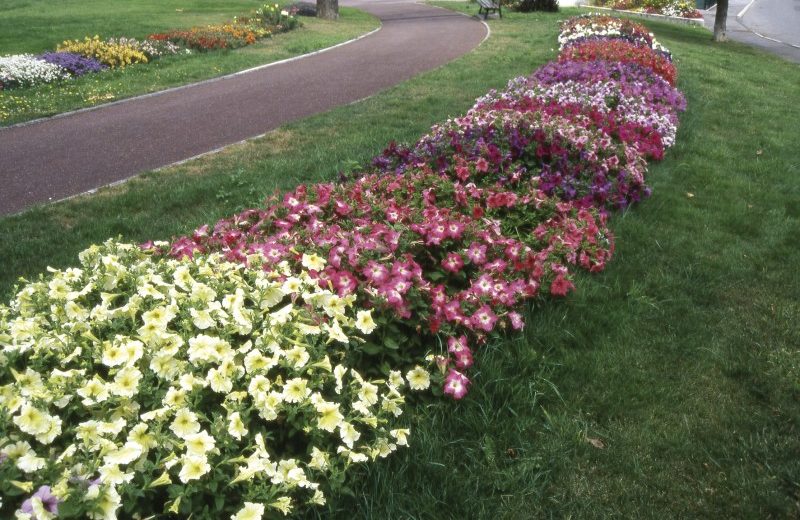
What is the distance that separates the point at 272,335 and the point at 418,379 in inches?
30.2

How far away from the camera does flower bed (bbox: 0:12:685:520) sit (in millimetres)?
2229

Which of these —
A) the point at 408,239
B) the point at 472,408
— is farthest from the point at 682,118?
the point at 472,408

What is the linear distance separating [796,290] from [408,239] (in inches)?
102

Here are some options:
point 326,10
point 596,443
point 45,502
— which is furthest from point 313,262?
point 326,10

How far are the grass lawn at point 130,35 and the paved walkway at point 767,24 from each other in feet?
37.3

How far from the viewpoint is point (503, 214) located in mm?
5035

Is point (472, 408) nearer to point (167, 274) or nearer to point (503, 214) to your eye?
point (167, 274)

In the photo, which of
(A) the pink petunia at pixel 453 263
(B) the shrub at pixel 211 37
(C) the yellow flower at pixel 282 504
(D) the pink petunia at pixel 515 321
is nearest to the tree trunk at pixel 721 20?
(B) the shrub at pixel 211 37

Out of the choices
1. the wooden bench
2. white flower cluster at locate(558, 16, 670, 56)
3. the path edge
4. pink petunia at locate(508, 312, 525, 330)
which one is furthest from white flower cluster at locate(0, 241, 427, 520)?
the wooden bench

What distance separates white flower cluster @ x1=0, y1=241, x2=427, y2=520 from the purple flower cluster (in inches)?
425

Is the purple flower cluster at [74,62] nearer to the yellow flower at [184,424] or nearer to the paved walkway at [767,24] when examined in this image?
the yellow flower at [184,424]

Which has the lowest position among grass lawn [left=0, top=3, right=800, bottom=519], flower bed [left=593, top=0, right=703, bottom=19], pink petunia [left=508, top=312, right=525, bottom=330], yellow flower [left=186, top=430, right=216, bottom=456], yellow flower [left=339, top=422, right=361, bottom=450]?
grass lawn [left=0, top=3, right=800, bottom=519]

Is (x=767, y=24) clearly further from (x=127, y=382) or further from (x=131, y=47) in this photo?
(x=127, y=382)

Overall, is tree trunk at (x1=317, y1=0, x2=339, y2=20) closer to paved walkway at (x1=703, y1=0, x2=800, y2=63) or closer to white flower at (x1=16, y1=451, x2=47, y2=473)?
paved walkway at (x1=703, y1=0, x2=800, y2=63)
